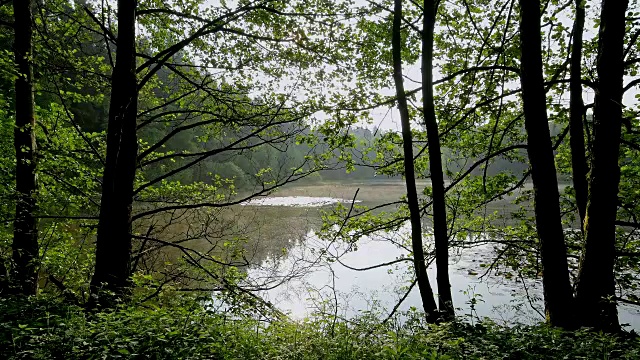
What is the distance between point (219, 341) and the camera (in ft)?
11.2

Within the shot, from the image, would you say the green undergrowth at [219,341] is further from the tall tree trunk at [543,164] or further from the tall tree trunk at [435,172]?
the tall tree trunk at [435,172]

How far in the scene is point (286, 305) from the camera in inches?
408

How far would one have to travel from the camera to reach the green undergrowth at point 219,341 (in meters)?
2.92

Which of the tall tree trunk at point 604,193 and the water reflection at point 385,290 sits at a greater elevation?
the tall tree trunk at point 604,193

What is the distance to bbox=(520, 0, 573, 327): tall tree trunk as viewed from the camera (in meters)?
4.28

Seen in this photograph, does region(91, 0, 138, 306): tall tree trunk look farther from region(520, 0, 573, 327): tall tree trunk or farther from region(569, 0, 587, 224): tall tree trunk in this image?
region(569, 0, 587, 224): tall tree trunk

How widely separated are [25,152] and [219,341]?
4.64m

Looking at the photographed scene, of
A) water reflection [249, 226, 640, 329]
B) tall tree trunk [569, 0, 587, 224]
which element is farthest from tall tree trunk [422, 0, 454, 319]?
water reflection [249, 226, 640, 329]

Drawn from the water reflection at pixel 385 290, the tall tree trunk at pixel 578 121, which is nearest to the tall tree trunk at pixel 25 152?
the water reflection at pixel 385 290

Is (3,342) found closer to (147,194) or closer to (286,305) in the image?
(147,194)

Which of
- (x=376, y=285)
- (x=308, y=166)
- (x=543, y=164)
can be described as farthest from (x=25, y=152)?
(x=376, y=285)

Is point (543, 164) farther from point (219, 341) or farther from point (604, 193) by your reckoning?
point (219, 341)

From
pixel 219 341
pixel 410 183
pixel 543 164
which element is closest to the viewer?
pixel 219 341

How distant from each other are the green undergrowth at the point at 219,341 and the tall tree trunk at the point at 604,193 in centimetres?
101
